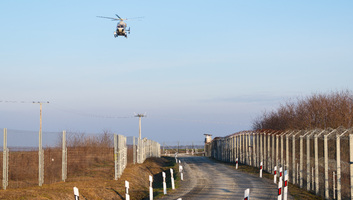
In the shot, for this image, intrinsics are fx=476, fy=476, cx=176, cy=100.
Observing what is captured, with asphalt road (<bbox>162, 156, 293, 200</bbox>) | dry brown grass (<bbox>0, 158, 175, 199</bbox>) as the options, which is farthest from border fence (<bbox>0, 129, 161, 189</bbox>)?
asphalt road (<bbox>162, 156, 293, 200</bbox>)

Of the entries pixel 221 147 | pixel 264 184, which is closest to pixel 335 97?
pixel 221 147

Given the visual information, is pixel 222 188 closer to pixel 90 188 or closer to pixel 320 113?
pixel 90 188

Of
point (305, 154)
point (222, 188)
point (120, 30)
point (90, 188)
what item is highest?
point (120, 30)

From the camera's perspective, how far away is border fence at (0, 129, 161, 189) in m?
19.5

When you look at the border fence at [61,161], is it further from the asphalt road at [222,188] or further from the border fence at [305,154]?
the border fence at [305,154]

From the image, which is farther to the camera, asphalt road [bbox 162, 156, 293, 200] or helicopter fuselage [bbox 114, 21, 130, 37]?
helicopter fuselage [bbox 114, 21, 130, 37]

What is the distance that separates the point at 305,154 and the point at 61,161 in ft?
50.4

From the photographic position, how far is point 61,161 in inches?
882

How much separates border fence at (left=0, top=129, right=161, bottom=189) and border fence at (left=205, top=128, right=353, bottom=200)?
9.35 meters

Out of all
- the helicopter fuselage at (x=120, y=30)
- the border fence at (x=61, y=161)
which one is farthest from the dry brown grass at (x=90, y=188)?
the helicopter fuselage at (x=120, y=30)

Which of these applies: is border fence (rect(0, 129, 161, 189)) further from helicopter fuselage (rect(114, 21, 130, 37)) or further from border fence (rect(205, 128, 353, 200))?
helicopter fuselage (rect(114, 21, 130, 37))

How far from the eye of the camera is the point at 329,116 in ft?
149

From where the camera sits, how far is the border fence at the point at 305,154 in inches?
717

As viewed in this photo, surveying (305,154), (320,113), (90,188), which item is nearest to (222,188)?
(90,188)
